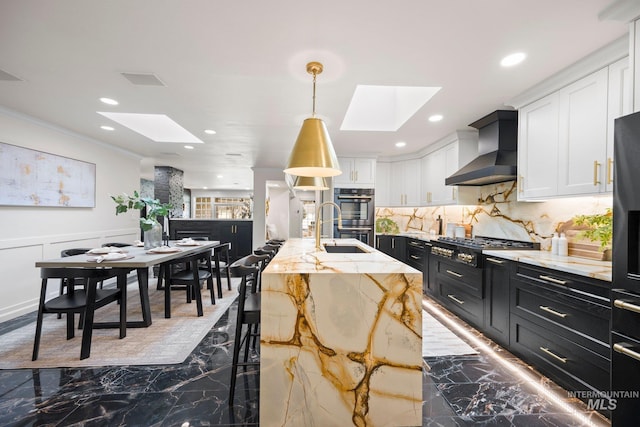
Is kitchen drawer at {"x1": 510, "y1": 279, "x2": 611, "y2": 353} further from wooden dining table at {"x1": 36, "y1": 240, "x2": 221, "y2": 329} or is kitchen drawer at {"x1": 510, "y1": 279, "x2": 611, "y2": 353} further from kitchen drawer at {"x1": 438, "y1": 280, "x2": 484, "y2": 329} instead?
wooden dining table at {"x1": 36, "y1": 240, "x2": 221, "y2": 329}

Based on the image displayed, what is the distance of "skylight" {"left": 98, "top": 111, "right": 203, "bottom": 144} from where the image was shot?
388 centimetres

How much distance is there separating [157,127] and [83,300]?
9.52 feet

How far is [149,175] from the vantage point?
29.3 ft

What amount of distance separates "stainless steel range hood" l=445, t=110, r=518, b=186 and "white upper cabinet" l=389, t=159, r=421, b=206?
1697 millimetres

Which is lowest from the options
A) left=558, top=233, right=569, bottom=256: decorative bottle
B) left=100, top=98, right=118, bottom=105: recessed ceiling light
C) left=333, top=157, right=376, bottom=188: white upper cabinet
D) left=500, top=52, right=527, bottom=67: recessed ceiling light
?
left=558, top=233, right=569, bottom=256: decorative bottle

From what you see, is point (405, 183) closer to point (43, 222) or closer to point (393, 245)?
point (393, 245)

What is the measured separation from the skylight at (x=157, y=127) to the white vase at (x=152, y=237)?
1.52m

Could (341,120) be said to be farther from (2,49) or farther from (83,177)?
(83,177)

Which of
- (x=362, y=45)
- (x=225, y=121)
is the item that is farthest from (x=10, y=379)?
(x=362, y=45)

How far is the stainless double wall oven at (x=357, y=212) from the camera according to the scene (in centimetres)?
507

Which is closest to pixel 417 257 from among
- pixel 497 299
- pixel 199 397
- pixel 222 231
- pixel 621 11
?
pixel 497 299

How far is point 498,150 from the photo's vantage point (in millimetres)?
3143

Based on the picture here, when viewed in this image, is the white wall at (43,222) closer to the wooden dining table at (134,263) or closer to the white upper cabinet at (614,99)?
the wooden dining table at (134,263)

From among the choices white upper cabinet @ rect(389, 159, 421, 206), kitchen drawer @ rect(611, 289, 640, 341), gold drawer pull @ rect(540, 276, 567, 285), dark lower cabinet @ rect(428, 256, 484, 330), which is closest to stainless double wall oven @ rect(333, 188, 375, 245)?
white upper cabinet @ rect(389, 159, 421, 206)
